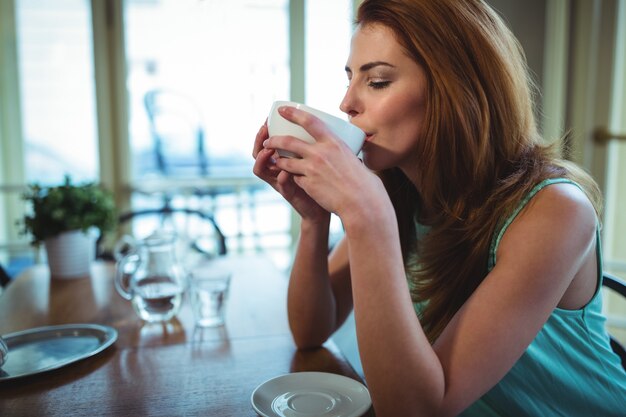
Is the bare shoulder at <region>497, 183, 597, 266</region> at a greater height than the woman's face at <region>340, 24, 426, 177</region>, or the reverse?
the woman's face at <region>340, 24, 426, 177</region>

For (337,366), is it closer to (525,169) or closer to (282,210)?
(525,169)

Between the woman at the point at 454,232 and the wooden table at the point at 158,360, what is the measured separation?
0.11 meters

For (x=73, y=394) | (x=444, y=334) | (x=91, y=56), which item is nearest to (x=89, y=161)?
(x=91, y=56)

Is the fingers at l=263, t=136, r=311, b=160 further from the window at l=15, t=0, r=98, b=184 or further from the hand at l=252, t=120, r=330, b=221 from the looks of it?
the window at l=15, t=0, r=98, b=184

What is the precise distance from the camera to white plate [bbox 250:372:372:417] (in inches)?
29.3

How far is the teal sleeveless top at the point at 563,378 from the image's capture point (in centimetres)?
96

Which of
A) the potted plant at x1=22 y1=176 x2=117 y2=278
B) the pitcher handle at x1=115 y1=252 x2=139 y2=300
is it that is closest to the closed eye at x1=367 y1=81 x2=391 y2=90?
the pitcher handle at x1=115 y1=252 x2=139 y2=300

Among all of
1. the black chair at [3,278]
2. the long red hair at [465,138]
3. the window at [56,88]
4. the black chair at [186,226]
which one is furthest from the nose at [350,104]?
the window at [56,88]

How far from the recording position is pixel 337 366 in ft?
3.13

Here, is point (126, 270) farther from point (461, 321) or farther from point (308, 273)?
point (461, 321)

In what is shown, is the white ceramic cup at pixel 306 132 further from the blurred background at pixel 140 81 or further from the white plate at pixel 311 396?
the blurred background at pixel 140 81

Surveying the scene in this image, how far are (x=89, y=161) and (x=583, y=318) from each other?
3.17 meters

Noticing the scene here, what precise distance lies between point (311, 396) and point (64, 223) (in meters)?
1.11

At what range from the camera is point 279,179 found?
985mm
